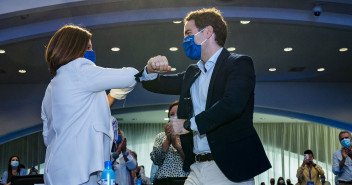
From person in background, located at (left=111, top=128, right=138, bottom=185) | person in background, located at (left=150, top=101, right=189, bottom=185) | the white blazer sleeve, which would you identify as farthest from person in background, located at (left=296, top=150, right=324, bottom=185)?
the white blazer sleeve

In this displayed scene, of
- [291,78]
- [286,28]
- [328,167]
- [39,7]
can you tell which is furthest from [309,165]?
[328,167]

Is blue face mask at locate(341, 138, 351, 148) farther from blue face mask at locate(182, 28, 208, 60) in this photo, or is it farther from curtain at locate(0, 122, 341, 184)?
curtain at locate(0, 122, 341, 184)

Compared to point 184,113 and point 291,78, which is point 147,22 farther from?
point 291,78

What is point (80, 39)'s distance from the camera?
5.72ft

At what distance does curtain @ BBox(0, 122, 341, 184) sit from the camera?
1530 centimetres

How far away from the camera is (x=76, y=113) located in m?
1.59

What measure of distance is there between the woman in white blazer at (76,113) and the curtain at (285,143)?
14011 millimetres

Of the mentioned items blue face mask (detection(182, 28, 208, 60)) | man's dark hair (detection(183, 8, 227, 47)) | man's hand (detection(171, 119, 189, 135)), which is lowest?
man's hand (detection(171, 119, 189, 135))

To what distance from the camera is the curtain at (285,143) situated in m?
15.3

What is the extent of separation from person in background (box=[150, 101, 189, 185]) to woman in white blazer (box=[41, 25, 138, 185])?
1636 millimetres

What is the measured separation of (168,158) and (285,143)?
1327 cm

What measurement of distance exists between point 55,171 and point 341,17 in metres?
6.53

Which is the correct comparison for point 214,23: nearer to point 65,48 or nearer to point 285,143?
point 65,48

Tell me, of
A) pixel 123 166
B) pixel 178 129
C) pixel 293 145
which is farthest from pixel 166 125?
pixel 293 145
